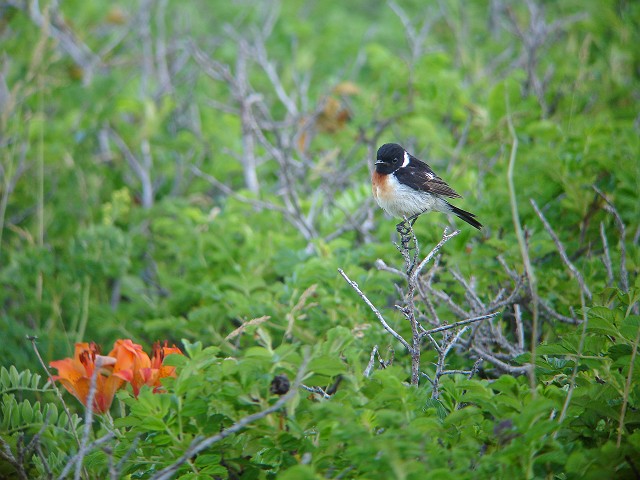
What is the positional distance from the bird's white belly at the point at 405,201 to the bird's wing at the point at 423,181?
0.12 ft

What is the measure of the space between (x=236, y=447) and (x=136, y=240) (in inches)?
123

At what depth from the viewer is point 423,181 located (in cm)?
424

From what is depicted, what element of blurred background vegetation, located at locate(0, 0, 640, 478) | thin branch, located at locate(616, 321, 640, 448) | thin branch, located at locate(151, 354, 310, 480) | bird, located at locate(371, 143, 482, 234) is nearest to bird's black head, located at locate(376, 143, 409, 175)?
bird, located at locate(371, 143, 482, 234)

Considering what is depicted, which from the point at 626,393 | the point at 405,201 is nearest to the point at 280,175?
the point at 405,201

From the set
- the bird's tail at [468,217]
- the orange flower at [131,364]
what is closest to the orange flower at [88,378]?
the orange flower at [131,364]

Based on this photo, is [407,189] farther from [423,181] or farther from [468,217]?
[468,217]

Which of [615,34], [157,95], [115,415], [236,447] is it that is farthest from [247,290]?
[615,34]

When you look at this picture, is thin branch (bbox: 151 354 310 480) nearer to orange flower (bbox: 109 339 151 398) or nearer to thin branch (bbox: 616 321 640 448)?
orange flower (bbox: 109 339 151 398)

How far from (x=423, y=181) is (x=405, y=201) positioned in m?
0.25

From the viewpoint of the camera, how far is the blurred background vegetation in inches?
148

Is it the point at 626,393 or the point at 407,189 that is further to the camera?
the point at 407,189

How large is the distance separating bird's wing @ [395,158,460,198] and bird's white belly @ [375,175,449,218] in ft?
0.12

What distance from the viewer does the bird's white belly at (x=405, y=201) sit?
4020mm

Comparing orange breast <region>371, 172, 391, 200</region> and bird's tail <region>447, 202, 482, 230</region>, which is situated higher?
orange breast <region>371, 172, 391, 200</region>
